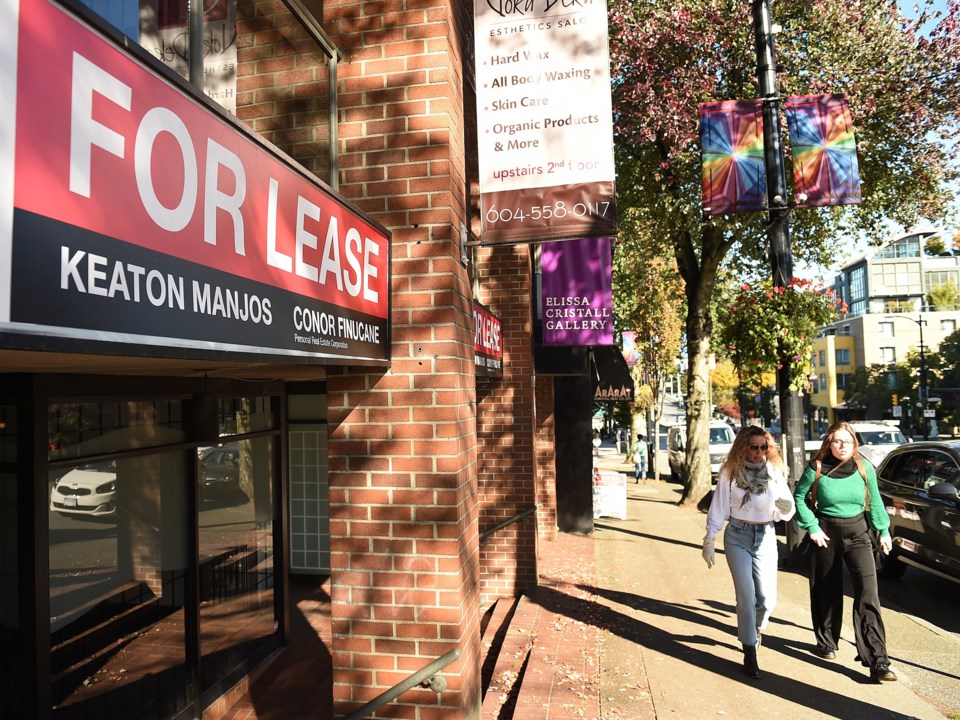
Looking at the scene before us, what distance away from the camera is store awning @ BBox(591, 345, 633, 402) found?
13758 mm

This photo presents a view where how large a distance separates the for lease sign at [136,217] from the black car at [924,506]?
6.68 meters

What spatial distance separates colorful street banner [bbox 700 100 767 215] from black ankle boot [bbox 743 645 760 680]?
15.6 ft

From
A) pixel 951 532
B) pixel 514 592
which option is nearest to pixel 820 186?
pixel 951 532

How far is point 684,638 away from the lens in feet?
19.7

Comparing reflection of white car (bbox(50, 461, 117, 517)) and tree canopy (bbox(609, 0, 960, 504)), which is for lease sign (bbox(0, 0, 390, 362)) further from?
tree canopy (bbox(609, 0, 960, 504))

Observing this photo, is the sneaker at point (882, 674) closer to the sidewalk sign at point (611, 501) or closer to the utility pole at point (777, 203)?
the utility pole at point (777, 203)

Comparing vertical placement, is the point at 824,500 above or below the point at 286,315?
below

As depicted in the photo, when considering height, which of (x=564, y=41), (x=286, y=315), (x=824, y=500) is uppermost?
(x=564, y=41)

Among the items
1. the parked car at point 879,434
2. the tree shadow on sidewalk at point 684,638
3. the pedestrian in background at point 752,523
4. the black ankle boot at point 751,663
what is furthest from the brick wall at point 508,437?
the parked car at point 879,434

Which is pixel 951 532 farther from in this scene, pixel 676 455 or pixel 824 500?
pixel 676 455

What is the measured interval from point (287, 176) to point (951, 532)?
734cm

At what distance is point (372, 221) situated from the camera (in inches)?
123

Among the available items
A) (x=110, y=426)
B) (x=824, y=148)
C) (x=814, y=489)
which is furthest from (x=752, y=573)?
(x=824, y=148)

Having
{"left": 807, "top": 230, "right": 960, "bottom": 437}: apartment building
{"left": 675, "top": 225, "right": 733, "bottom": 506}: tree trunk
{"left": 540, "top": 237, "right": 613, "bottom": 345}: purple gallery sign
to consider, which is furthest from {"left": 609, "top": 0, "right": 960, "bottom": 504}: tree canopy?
{"left": 807, "top": 230, "right": 960, "bottom": 437}: apartment building
